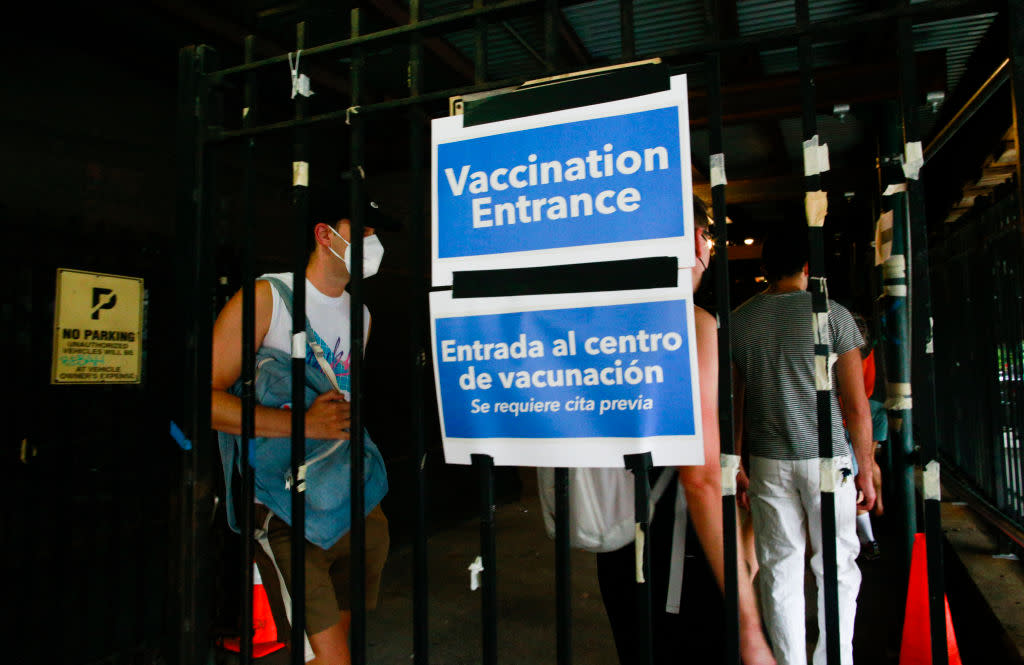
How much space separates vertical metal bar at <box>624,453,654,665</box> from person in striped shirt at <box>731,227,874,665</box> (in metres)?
1.71

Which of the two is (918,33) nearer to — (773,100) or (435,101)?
(773,100)

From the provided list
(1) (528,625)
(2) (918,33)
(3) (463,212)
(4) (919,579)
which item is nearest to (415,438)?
(3) (463,212)

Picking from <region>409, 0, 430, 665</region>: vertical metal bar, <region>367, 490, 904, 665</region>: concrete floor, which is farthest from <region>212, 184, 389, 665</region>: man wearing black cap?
<region>367, 490, 904, 665</region>: concrete floor

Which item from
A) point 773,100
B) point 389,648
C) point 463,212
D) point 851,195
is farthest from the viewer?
point 851,195

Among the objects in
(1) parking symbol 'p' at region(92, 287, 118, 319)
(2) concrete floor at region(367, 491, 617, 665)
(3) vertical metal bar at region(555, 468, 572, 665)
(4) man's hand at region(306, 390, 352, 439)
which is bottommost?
(2) concrete floor at region(367, 491, 617, 665)

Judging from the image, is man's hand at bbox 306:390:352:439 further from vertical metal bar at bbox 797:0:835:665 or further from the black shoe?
the black shoe

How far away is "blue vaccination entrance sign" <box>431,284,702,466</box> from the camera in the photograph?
53.9 inches

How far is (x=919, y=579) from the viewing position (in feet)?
5.71

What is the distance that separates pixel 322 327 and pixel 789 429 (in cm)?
220

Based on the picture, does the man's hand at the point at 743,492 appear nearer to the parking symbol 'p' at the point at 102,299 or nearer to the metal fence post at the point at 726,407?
the metal fence post at the point at 726,407

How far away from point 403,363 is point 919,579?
459cm

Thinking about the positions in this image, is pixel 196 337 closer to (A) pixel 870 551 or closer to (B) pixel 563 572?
(B) pixel 563 572

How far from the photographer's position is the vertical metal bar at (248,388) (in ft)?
5.91

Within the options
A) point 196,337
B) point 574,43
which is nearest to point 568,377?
point 196,337
